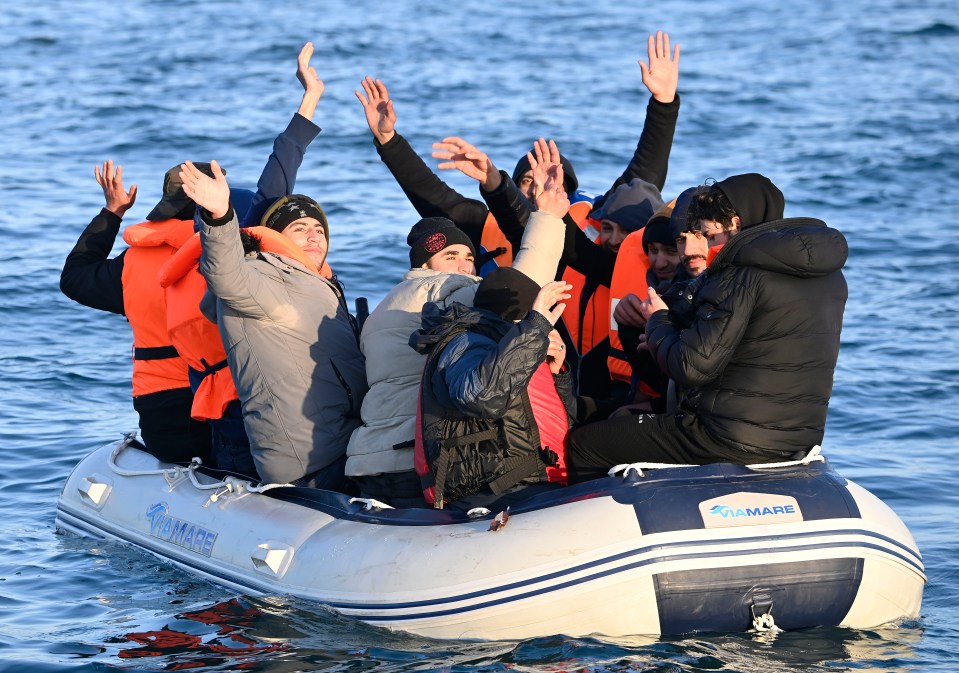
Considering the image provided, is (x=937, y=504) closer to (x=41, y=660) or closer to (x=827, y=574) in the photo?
(x=827, y=574)

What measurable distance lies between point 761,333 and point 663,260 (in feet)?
3.60

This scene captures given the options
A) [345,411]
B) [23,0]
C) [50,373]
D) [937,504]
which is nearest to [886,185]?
[937,504]

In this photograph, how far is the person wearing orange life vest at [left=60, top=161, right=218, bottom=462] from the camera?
6219 millimetres

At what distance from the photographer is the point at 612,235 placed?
6.44 meters

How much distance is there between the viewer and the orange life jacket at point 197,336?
19.0 ft

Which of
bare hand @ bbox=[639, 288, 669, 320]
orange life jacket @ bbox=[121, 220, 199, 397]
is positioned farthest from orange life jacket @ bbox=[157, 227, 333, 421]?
bare hand @ bbox=[639, 288, 669, 320]

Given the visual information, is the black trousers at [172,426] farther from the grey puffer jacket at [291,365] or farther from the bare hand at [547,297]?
the bare hand at [547,297]

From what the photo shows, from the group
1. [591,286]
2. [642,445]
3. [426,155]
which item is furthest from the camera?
[426,155]

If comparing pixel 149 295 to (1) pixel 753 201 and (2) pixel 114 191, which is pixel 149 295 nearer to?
(2) pixel 114 191

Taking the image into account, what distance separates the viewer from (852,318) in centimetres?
1087

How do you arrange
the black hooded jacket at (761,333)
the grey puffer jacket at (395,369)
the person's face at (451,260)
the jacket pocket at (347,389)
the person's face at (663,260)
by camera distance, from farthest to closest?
the person's face at (663,260) → the jacket pocket at (347,389) → the person's face at (451,260) → the grey puffer jacket at (395,369) → the black hooded jacket at (761,333)

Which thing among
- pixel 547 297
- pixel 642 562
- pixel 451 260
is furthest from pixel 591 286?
pixel 642 562

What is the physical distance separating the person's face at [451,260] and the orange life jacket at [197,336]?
69 cm

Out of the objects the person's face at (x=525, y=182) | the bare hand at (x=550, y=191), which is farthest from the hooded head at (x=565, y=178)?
the bare hand at (x=550, y=191)
